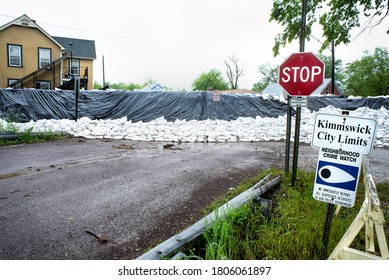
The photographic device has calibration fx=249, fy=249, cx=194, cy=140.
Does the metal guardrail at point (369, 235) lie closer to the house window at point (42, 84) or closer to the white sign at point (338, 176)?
the white sign at point (338, 176)

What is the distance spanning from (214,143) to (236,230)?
20.3 feet

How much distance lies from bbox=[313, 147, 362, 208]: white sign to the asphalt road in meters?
1.59

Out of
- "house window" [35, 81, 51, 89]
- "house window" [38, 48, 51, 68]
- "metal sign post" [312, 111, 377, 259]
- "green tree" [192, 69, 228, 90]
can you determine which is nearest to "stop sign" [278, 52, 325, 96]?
"metal sign post" [312, 111, 377, 259]

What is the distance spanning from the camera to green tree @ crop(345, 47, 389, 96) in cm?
3111

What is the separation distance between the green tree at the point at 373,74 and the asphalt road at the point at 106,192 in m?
30.7

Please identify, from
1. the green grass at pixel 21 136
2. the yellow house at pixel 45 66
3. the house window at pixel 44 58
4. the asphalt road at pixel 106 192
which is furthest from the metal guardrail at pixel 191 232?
the house window at pixel 44 58

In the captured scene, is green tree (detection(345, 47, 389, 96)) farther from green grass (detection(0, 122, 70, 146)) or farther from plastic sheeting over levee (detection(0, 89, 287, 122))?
green grass (detection(0, 122, 70, 146))

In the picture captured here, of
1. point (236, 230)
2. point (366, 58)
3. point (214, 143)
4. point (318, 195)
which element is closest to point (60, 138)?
point (214, 143)

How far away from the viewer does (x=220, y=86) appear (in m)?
68.0

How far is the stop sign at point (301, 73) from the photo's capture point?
3189 millimetres

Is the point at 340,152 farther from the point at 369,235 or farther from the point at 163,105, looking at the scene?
the point at 163,105

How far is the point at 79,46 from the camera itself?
24.2 m

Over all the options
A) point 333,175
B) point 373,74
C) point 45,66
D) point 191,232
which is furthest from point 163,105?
point 373,74

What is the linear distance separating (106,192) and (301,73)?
10.7ft
